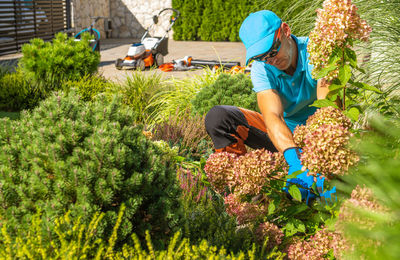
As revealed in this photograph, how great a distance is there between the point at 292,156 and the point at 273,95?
62cm

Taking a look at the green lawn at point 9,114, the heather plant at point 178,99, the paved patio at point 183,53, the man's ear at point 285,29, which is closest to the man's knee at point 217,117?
the man's ear at point 285,29

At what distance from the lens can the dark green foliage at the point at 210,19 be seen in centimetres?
1609

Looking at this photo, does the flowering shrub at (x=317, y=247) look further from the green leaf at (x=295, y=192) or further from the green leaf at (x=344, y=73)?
the green leaf at (x=344, y=73)

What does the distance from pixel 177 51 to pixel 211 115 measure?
10748mm

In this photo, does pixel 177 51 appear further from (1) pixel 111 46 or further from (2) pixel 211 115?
(2) pixel 211 115

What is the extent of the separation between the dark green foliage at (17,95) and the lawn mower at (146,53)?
360 centimetres

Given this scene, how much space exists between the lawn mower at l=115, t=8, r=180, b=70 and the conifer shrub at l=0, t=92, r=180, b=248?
7209 mm

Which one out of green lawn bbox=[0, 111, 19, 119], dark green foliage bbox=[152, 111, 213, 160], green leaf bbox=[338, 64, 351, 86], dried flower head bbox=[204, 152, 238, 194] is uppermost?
green leaf bbox=[338, 64, 351, 86]

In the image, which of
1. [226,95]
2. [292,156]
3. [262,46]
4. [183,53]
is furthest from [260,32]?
[183,53]

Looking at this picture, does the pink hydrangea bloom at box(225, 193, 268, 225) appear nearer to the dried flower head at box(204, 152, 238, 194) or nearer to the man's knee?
the dried flower head at box(204, 152, 238, 194)

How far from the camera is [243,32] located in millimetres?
2240

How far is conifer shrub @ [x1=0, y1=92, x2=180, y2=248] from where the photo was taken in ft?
4.95

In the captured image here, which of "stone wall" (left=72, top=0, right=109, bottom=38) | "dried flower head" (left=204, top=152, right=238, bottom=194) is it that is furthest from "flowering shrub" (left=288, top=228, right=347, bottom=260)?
"stone wall" (left=72, top=0, right=109, bottom=38)

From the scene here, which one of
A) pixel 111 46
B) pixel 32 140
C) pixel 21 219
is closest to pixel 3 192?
pixel 21 219
